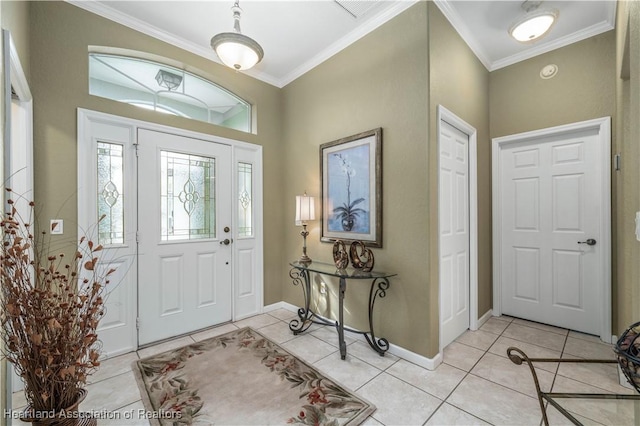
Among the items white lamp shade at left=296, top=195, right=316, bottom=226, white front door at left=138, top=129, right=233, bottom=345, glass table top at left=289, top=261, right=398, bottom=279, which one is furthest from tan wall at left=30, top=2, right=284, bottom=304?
glass table top at left=289, top=261, right=398, bottom=279

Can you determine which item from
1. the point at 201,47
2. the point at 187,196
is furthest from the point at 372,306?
the point at 201,47

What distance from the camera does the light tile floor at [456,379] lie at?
5.47 ft

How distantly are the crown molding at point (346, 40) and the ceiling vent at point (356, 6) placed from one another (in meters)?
0.14

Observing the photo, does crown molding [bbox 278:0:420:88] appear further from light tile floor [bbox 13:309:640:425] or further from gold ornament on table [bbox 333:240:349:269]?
light tile floor [bbox 13:309:640:425]

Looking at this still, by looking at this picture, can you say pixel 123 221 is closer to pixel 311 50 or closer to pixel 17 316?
pixel 17 316

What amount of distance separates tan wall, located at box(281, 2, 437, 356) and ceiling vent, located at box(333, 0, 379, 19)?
216 millimetres

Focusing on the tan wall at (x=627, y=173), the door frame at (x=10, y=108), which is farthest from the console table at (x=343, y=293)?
the door frame at (x=10, y=108)

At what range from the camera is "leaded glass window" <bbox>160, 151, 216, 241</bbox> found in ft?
9.07

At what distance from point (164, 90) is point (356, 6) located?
2066 millimetres

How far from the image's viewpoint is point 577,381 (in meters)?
2.01

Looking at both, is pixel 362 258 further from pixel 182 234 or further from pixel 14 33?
pixel 14 33

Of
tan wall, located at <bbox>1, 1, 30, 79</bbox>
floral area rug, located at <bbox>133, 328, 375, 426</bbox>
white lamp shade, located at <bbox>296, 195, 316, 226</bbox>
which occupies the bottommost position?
floral area rug, located at <bbox>133, 328, 375, 426</bbox>

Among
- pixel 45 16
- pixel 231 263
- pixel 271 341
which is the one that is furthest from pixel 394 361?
pixel 45 16

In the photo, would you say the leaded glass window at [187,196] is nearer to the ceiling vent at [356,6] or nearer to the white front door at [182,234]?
the white front door at [182,234]
